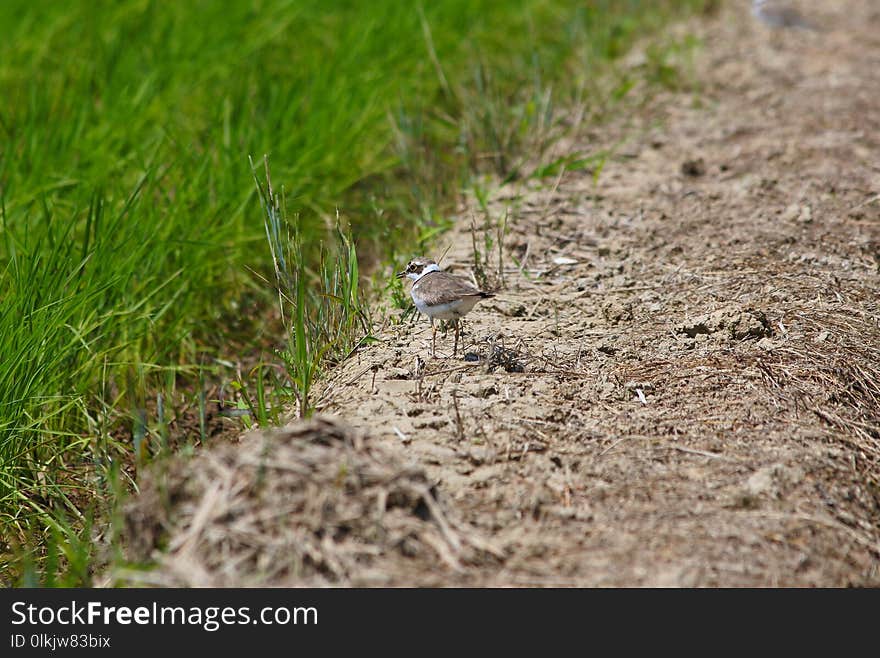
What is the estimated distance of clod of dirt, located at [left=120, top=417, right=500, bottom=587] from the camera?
2758mm

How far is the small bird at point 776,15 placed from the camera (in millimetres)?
7766

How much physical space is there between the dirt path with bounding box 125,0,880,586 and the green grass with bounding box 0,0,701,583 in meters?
0.55

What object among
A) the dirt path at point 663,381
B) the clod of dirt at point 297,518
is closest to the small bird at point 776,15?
the dirt path at point 663,381

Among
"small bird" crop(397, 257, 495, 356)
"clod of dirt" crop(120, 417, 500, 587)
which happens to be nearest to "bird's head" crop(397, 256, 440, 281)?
"small bird" crop(397, 257, 495, 356)

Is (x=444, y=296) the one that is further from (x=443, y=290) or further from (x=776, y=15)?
(x=776, y=15)

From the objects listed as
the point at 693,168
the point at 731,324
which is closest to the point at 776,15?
the point at 693,168

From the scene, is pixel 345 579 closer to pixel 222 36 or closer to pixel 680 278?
pixel 680 278

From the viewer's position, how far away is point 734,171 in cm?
582

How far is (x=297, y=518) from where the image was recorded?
9.20 feet

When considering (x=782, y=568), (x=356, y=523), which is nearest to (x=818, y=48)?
(x=782, y=568)

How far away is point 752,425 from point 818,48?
508cm

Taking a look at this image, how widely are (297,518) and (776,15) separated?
247 inches

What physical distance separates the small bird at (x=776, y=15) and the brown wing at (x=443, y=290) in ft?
15.5

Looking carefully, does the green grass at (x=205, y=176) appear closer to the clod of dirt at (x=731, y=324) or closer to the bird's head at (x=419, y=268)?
the bird's head at (x=419, y=268)
